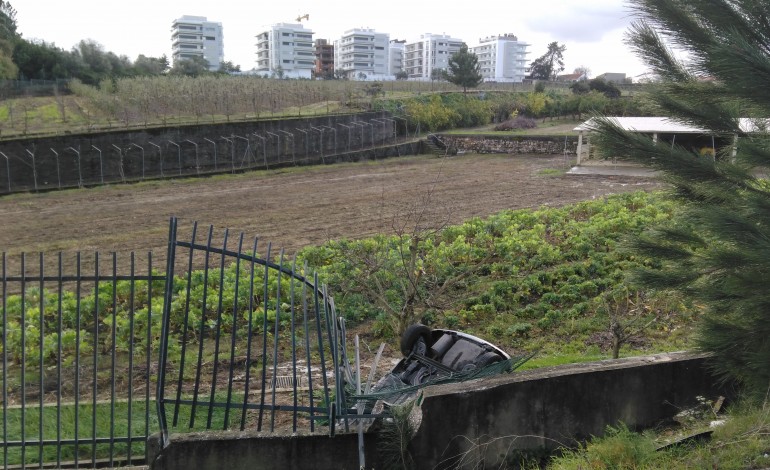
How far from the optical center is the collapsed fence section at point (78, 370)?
5.46 metres

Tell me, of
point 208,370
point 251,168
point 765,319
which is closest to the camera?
point 765,319

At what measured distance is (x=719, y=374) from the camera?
240 inches

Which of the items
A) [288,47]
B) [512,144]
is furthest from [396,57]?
[512,144]

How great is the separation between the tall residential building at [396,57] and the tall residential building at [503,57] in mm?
15603

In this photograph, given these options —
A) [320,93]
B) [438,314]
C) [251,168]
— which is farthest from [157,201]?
[320,93]

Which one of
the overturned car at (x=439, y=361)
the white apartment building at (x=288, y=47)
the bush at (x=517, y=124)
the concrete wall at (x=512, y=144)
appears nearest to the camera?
the overturned car at (x=439, y=361)

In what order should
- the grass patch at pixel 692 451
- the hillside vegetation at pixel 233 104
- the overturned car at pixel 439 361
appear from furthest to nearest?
the hillside vegetation at pixel 233 104 < the overturned car at pixel 439 361 < the grass patch at pixel 692 451

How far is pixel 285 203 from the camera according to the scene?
25531 millimetres

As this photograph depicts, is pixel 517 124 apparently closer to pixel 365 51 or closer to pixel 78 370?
pixel 78 370

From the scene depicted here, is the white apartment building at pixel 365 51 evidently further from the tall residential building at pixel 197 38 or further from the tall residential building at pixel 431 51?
the tall residential building at pixel 197 38

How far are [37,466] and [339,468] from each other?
8.78 feet

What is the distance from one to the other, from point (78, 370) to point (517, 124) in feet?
172

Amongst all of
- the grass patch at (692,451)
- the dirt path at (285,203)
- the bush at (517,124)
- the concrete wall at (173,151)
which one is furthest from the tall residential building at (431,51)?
the grass patch at (692,451)

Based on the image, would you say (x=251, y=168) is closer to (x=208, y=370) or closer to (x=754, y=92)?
(x=208, y=370)
